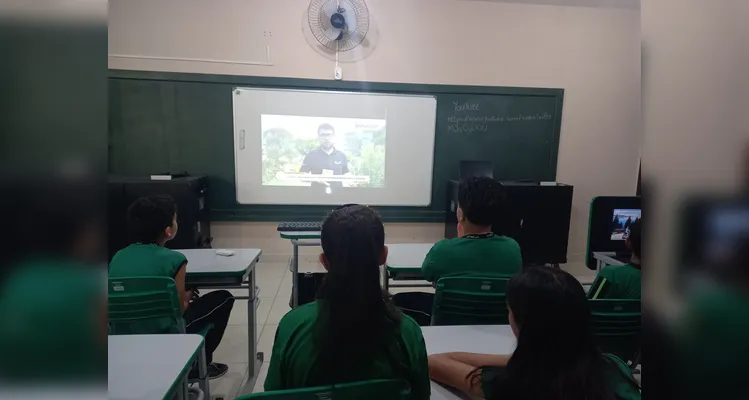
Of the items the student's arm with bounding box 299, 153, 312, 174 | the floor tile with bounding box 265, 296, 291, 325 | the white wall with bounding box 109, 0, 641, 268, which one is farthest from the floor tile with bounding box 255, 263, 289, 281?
the student's arm with bounding box 299, 153, 312, 174

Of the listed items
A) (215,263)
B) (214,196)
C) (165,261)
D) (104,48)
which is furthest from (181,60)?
(104,48)

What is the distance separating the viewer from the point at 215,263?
2.06m

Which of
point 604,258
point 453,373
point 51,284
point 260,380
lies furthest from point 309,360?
point 604,258

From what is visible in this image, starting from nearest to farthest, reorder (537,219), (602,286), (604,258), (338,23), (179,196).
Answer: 1. (602,286)
2. (604,258)
3. (179,196)
4. (338,23)
5. (537,219)

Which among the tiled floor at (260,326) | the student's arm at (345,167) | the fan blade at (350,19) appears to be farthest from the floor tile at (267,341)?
the fan blade at (350,19)

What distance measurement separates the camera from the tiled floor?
6.97 feet

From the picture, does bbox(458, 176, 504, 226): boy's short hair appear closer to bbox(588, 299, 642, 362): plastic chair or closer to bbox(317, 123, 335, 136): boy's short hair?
bbox(588, 299, 642, 362): plastic chair

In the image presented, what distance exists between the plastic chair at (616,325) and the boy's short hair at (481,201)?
1.78ft

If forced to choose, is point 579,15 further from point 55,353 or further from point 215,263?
point 55,353

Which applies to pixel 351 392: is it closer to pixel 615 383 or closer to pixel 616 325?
pixel 615 383

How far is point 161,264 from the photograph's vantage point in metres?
1.64

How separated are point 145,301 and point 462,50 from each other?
363 centimetres

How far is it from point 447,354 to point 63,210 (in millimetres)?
1045

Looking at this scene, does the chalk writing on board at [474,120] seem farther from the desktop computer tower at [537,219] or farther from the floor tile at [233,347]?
the floor tile at [233,347]
